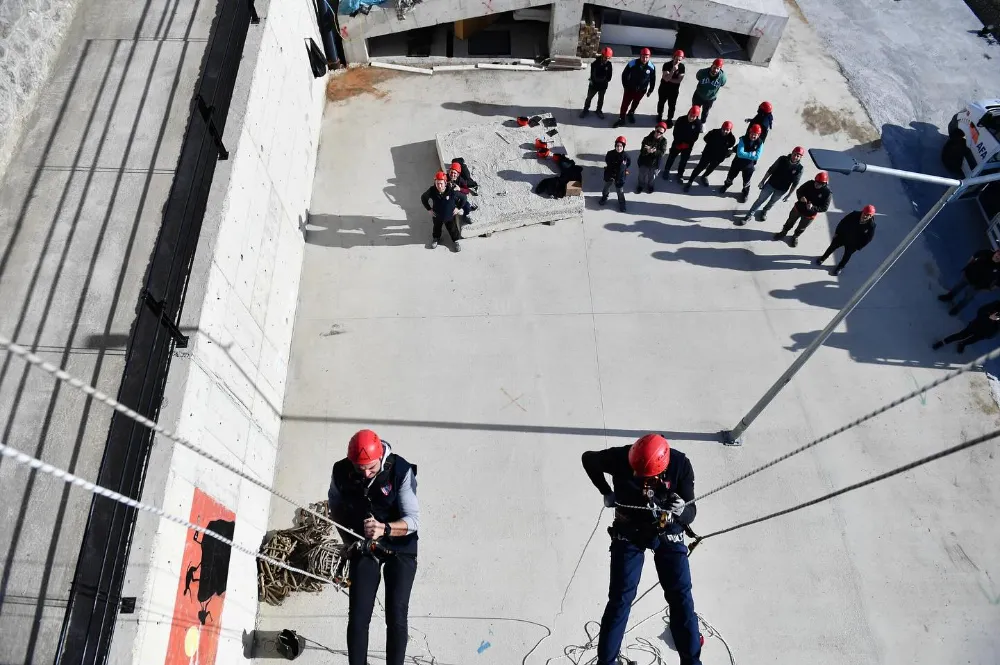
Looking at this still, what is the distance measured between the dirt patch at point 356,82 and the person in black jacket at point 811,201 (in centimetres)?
754

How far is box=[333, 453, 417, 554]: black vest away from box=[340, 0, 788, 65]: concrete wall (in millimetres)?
9390

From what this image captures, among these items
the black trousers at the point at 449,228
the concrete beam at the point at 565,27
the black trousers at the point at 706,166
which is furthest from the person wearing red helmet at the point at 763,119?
the black trousers at the point at 449,228

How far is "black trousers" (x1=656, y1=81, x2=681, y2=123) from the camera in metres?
10.9

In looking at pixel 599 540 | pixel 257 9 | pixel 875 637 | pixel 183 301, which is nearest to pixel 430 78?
pixel 257 9

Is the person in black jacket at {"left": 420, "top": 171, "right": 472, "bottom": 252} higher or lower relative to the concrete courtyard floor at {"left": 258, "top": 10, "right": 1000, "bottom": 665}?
higher

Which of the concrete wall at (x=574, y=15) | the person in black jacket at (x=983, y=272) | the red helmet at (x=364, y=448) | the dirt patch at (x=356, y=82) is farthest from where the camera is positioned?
the dirt patch at (x=356, y=82)

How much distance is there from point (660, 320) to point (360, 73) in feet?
25.1

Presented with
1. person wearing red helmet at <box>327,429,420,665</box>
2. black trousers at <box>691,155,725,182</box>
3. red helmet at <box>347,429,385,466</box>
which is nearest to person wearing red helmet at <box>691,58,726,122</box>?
black trousers at <box>691,155,725,182</box>

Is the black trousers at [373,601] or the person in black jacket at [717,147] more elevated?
the person in black jacket at [717,147]

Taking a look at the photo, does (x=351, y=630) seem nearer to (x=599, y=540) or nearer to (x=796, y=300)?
(x=599, y=540)

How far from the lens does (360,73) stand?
12.4 m

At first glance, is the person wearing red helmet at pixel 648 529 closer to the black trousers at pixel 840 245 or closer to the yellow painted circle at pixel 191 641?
the yellow painted circle at pixel 191 641

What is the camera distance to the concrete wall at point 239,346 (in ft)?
18.4

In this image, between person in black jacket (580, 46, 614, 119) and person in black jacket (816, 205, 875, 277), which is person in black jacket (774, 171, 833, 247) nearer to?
person in black jacket (816, 205, 875, 277)
